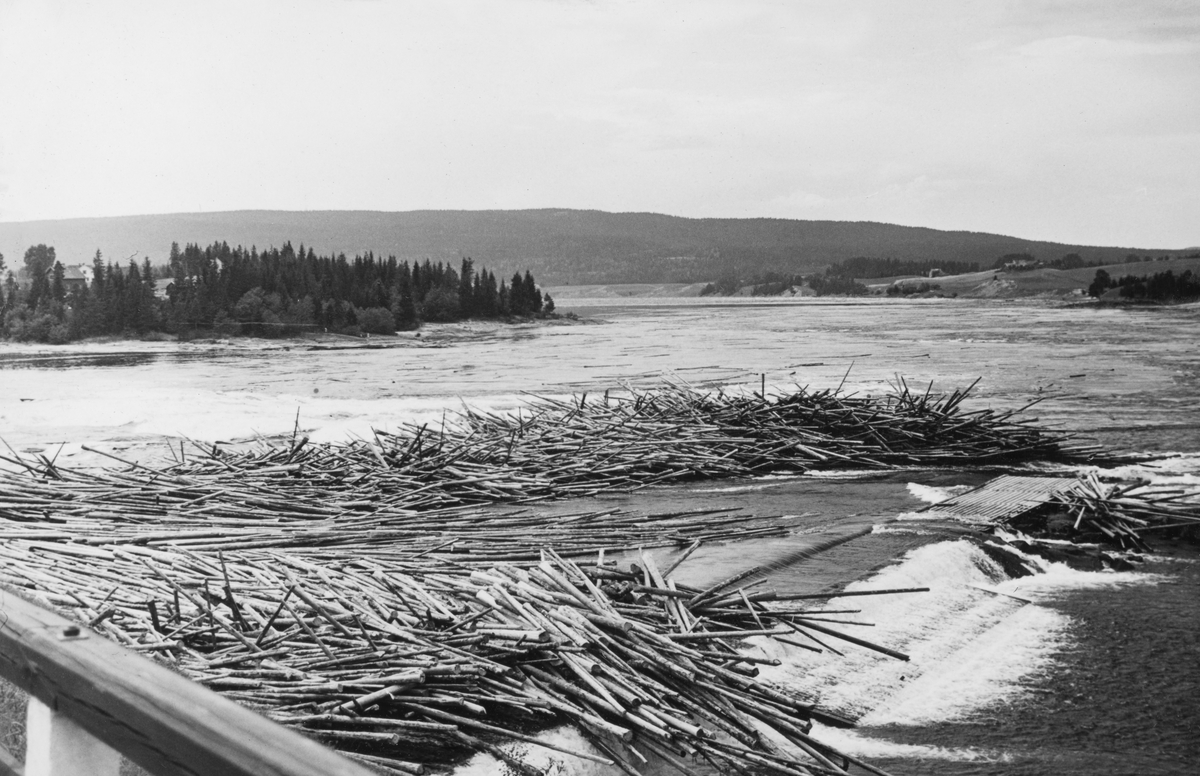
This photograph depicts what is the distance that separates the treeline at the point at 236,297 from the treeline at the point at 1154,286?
27840 millimetres

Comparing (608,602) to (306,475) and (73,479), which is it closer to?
(306,475)

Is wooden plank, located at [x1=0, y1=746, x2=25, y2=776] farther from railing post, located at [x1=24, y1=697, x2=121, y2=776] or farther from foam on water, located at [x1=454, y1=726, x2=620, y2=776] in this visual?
foam on water, located at [x1=454, y1=726, x2=620, y2=776]

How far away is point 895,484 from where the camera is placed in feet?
33.8

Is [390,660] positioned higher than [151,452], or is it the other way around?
[390,660]

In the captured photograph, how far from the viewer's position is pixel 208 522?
6.99 meters

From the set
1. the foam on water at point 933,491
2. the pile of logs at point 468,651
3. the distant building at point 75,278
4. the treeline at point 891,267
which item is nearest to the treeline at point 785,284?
the treeline at point 891,267

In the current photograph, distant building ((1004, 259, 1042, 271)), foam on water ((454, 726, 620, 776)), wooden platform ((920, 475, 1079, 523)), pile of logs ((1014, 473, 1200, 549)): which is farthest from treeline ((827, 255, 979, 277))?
foam on water ((454, 726, 620, 776))

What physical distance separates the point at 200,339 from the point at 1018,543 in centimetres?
2775

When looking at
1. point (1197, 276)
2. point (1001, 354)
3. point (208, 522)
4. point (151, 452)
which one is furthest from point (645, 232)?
point (208, 522)

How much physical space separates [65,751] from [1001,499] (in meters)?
8.47

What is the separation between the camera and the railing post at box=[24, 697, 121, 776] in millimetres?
1757

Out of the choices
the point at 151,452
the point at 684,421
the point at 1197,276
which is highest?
the point at 1197,276

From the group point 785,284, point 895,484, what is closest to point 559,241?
point 785,284

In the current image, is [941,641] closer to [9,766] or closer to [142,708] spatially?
[9,766]
